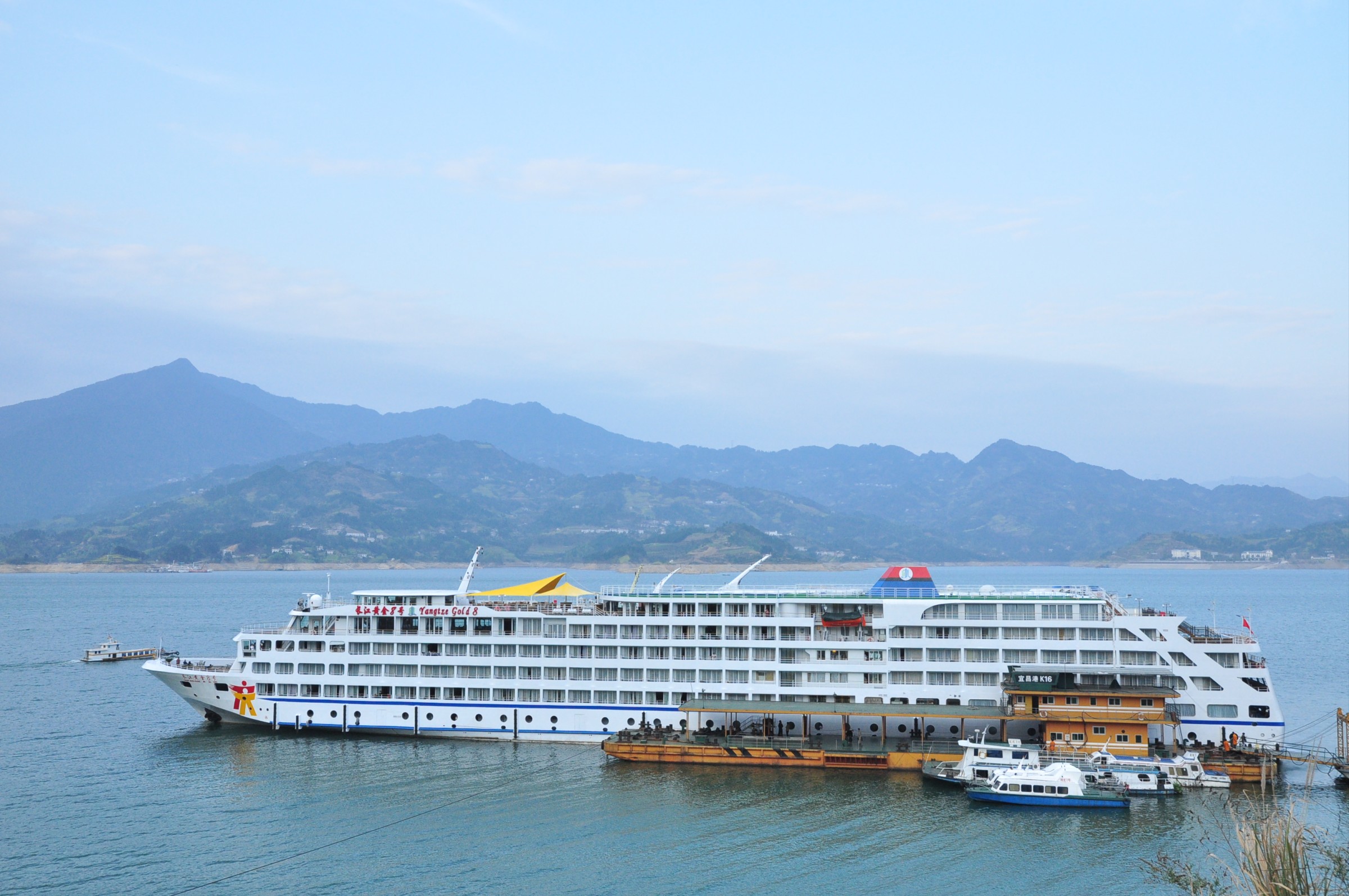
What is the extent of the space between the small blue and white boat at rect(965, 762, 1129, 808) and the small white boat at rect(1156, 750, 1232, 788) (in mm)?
3071

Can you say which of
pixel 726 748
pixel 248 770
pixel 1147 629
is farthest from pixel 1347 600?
pixel 248 770

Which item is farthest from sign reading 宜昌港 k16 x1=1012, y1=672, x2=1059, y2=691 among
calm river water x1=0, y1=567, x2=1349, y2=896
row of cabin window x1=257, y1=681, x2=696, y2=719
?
row of cabin window x1=257, y1=681, x2=696, y2=719

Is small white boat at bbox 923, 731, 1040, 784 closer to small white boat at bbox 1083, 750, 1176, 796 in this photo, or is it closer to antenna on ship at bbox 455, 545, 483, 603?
small white boat at bbox 1083, 750, 1176, 796

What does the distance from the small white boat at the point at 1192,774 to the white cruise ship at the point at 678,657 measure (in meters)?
3.24

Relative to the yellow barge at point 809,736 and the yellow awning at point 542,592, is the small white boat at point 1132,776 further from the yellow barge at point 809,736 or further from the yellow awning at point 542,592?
the yellow awning at point 542,592

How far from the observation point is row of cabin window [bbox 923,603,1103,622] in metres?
50.6

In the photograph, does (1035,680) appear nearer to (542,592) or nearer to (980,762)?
(980,762)

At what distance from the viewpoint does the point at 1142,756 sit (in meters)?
47.0

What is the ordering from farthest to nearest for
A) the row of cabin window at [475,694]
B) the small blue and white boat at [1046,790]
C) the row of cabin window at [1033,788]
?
1. the row of cabin window at [475,694]
2. the row of cabin window at [1033,788]
3. the small blue and white boat at [1046,790]

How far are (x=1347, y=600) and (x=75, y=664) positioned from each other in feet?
630

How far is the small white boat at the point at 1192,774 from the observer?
1769 inches

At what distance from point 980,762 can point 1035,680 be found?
5711 millimetres

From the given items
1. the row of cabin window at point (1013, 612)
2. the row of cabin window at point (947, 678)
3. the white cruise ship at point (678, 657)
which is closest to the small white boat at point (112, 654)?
the white cruise ship at point (678, 657)

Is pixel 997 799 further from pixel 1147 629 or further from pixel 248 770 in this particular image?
pixel 248 770
